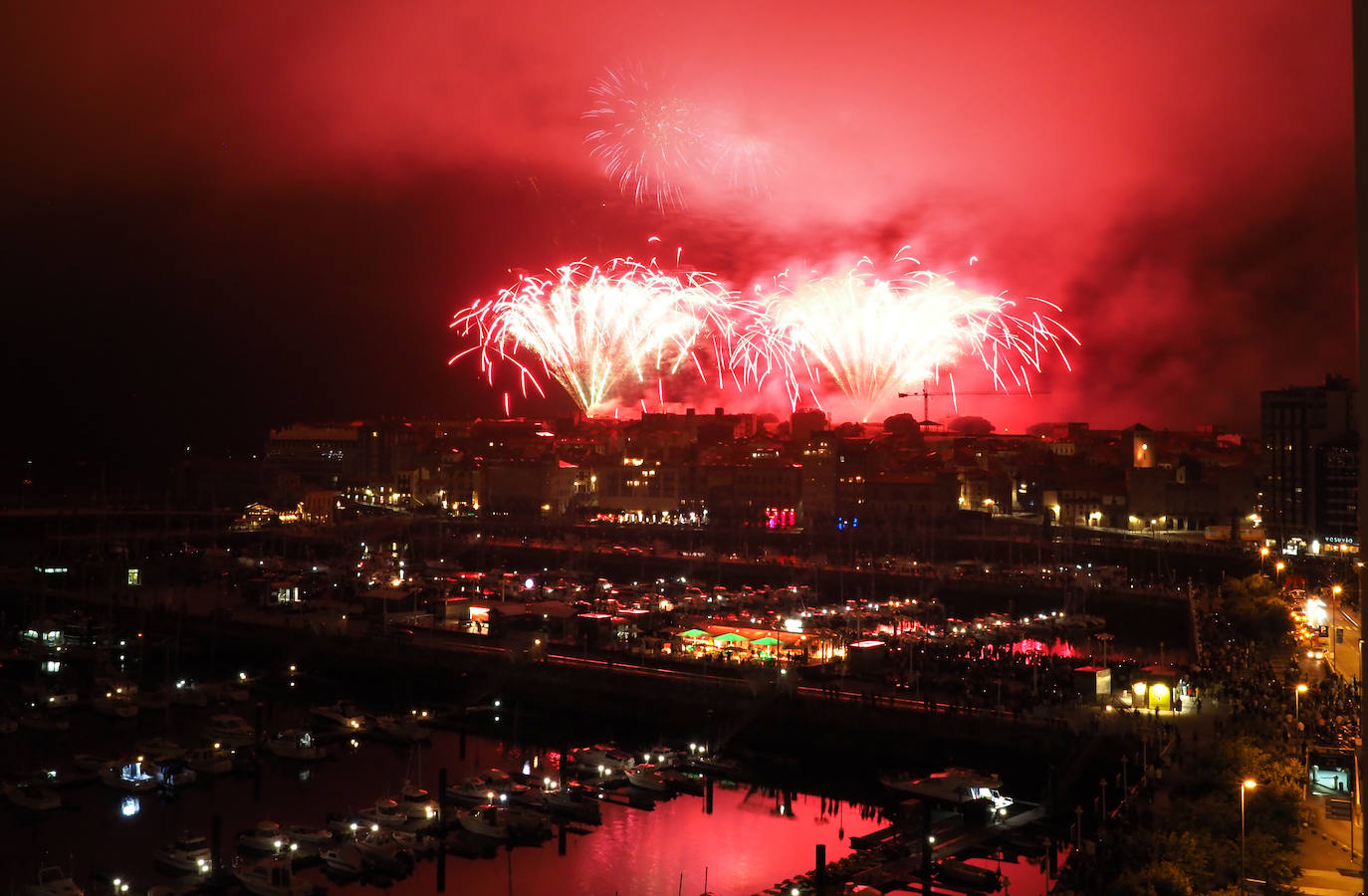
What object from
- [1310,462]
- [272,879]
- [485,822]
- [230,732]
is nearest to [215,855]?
[272,879]

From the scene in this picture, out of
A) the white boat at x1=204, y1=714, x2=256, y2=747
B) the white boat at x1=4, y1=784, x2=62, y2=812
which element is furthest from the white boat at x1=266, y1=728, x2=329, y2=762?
the white boat at x1=4, y1=784, x2=62, y2=812

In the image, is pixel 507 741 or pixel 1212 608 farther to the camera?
pixel 1212 608

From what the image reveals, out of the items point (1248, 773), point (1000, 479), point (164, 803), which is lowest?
point (164, 803)

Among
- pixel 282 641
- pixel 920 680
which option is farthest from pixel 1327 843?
pixel 282 641

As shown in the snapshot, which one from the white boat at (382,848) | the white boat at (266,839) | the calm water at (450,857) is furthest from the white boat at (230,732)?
the white boat at (382,848)

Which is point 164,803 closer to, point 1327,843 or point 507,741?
point 507,741

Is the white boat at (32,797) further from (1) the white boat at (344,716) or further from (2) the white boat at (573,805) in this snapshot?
(2) the white boat at (573,805)

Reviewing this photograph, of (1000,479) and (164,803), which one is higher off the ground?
(1000,479)

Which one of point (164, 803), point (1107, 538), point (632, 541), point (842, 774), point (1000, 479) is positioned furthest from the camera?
point (1000, 479)
